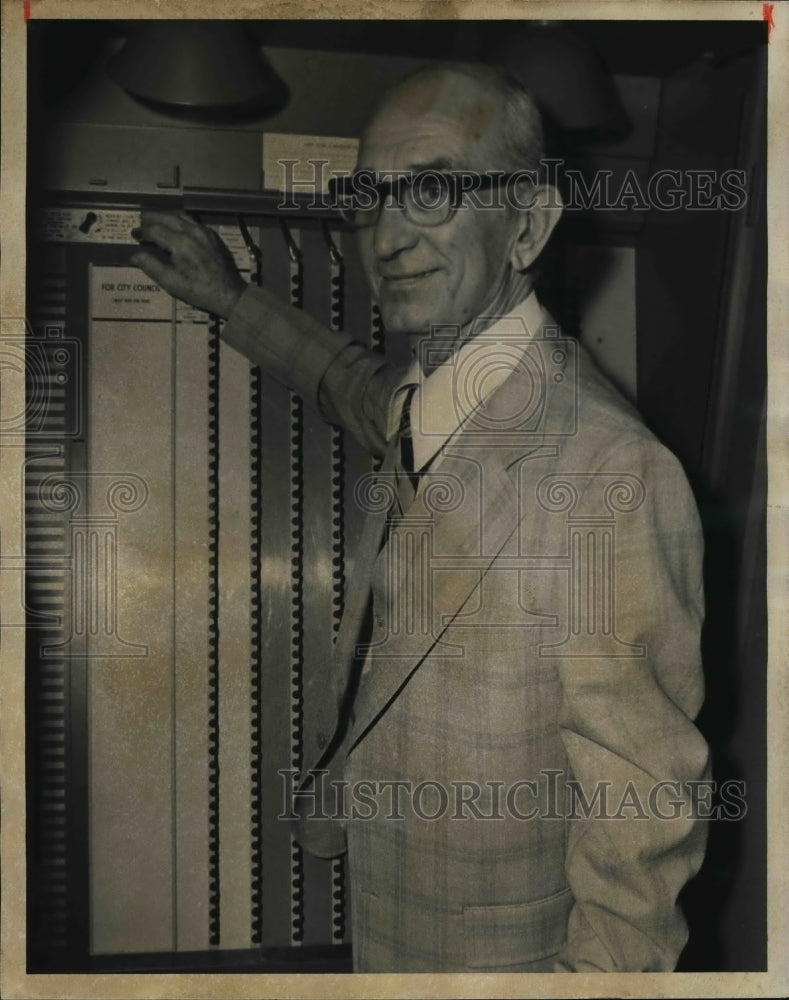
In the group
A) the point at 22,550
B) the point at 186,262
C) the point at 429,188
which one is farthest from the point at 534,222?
the point at 22,550

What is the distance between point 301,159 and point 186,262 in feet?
0.55

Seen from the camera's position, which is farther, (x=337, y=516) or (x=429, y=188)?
(x=337, y=516)

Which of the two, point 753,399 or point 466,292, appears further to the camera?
point 753,399

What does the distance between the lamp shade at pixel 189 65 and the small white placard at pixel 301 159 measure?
0.06m

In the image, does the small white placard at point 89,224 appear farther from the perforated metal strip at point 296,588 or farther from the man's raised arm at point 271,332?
the perforated metal strip at point 296,588

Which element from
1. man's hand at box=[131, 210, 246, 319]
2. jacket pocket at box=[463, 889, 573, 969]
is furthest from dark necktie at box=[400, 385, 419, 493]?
jacket pocket at box=[463, 889, 573, 969]

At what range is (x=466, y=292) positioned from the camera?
1.29 metres

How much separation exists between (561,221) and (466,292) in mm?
185

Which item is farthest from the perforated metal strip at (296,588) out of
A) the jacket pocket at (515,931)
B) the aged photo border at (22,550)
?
the jacket pocket at (515,931)

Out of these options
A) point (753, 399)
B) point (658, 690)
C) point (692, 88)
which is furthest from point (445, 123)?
point (658, 690)

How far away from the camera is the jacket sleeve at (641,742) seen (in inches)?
48.4

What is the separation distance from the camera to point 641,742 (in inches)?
48.3

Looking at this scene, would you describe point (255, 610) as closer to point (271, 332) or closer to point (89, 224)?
point (271, 332)

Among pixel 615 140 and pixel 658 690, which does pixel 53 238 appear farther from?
pixel 658 690
